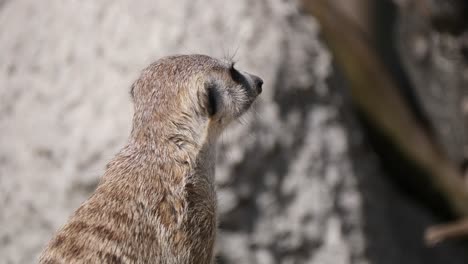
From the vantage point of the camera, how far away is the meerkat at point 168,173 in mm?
2635

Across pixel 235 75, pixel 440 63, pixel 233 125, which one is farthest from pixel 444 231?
pixel 235 75

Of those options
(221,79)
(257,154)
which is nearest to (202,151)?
(221,79)

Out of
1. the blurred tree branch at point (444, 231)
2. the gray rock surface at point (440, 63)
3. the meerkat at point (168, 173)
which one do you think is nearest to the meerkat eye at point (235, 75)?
the meerkat at point (168, 173)

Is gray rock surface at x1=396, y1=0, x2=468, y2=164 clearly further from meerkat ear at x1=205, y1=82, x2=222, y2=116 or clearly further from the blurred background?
meerkat ear at x1=205, y1=82, x2=222, y2=116

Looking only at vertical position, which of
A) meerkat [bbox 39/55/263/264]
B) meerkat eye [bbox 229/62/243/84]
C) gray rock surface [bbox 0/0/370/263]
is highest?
gray rock surface [bbox 0/0/370/263]

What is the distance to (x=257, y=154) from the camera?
4.13m

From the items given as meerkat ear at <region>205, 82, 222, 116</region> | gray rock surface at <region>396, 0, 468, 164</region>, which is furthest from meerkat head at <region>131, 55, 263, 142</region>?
→ gray rock surface at <region>396, 0, 468, 164</region>

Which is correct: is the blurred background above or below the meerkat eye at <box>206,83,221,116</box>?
above

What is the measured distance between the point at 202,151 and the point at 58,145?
4.63ft

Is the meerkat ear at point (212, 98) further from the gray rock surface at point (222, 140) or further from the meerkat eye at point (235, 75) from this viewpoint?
the gray rock surface at point (222, 140)

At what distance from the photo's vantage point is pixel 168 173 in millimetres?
2793

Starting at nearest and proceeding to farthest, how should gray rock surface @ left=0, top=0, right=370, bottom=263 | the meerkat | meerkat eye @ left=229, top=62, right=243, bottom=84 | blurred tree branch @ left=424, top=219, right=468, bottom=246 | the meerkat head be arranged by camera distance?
the meerkat
the meerkat head
meerkat eye @ left=229, top=62, right=243, bottom=84
gray rock surface @ left=0, top=0, right=370, bottom=263
blurred tree branch @ left=424, top=219, right=468, bottom=246

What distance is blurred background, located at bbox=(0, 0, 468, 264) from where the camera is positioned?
4.07 m

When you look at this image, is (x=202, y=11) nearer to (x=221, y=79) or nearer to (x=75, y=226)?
(x=221, y=79)
